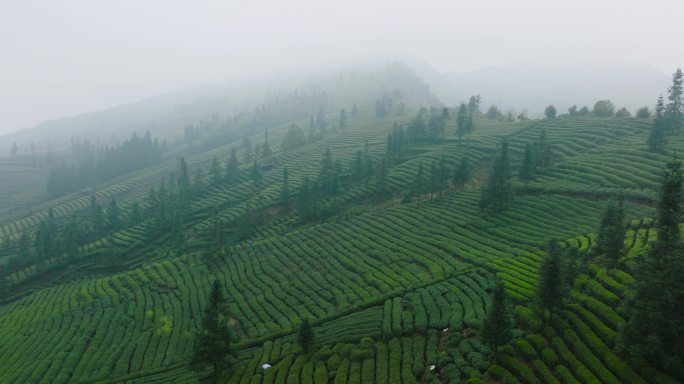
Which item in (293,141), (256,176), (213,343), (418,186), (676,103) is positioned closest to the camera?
(213,343)

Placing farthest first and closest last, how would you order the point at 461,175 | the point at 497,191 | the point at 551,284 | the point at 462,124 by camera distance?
1. the point at 462,124
2. the point at 461,175
3. the point at 497,191
4. the point at 551,284

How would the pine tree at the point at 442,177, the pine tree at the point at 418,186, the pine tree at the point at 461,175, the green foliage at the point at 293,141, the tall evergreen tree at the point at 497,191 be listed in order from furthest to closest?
the green foliage at the point at 293,141 < the pine tree at the point at 461,175 < the pine tree at the point at 442,177 < the pine tree at the point at 418,186 < the tall evergreen tree at the point at 497,191

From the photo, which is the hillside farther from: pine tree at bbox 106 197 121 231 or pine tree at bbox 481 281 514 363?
pine tree at bbox 106 197 121 231

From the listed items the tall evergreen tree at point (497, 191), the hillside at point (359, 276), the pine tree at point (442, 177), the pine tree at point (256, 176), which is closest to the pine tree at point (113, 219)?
the hillside at point (359, 276)

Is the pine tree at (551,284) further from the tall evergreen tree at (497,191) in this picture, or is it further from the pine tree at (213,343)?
the tall evergreen tree at (497,191)

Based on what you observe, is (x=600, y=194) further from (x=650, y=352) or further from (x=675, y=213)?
(x=650, y=352)

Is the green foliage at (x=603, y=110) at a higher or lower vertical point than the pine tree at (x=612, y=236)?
higher

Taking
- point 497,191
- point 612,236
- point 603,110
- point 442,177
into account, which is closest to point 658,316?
point 612,236

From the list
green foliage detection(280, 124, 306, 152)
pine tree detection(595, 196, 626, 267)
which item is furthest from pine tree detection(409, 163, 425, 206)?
green foliage detection(280, 124, 306, 152)

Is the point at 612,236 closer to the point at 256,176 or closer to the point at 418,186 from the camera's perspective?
the point at 418,186
